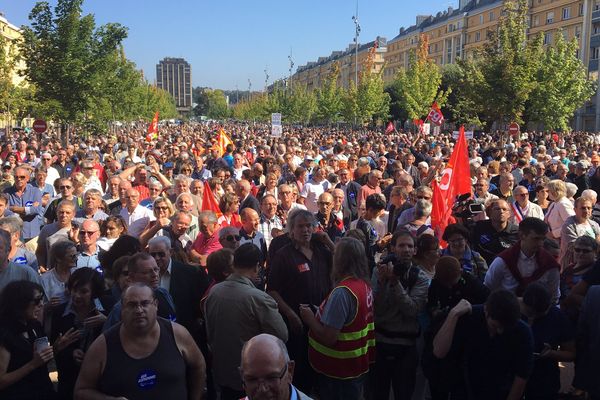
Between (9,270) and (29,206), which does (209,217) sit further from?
(29,206)

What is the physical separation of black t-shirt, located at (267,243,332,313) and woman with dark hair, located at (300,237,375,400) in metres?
0.59

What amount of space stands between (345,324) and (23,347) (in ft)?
6.63

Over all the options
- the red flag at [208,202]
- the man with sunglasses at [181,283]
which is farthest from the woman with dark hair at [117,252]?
the red flag at [208,202]

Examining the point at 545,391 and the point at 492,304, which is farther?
the point at 545,391

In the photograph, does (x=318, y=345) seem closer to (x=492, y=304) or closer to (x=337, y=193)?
(x=492, y=304)

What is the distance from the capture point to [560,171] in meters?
10.5

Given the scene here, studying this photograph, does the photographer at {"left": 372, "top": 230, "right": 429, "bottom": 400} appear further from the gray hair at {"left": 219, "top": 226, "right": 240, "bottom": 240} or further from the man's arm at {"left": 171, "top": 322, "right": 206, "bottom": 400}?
the gray hair at {"left": 219, "top": 226, "right": 240, "bottom": 240}

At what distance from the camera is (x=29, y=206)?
846 cm

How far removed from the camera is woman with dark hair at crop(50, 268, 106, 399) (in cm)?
390

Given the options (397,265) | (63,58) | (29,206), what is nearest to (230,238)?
(397,265)

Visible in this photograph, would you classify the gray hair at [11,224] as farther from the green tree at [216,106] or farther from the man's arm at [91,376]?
the green tree at [216,106]

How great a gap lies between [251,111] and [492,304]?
111949 mm

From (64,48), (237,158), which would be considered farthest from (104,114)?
(237,158)

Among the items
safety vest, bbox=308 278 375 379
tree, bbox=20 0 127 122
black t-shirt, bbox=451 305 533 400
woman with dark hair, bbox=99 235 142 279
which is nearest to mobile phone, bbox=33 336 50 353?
woman with dark hair, bbox=99 235 142 279
